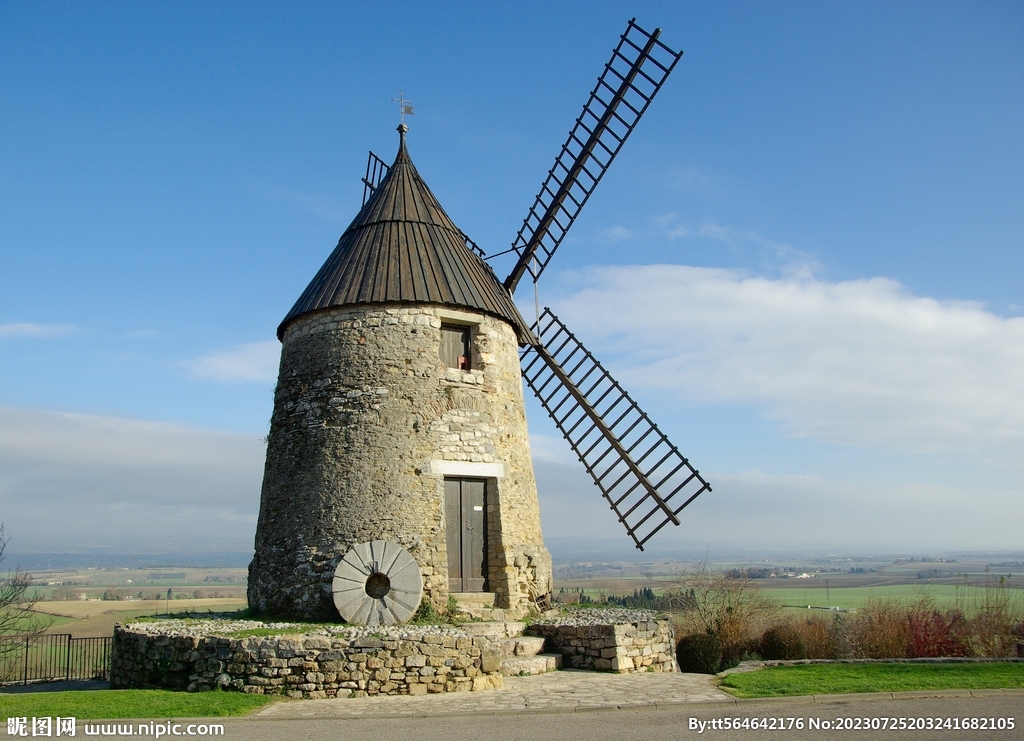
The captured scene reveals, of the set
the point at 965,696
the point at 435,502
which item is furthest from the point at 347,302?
the point at 965,696

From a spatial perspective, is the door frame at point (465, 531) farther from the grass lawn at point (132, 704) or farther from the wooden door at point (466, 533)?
the grass lawn at point (132, 704)

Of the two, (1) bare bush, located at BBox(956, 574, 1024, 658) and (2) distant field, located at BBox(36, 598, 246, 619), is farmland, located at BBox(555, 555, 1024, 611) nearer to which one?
(1) bare bush, located at BBox(956, 574, 1024, 658)

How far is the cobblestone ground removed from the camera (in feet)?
28.8

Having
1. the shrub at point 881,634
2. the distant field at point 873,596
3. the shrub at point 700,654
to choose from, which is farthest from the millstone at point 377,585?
the distant field at point 873,596

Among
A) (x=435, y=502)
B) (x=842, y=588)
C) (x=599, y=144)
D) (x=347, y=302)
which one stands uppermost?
(x=599, y=144)

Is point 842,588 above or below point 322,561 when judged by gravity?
below

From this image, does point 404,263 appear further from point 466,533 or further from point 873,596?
point 873,596

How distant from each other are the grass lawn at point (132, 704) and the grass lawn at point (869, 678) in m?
5.95

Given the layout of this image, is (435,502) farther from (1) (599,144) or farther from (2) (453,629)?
(1) (599,144)

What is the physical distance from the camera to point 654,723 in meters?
8.25

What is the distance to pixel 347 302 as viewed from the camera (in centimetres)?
1322

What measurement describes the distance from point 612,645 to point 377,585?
357cm

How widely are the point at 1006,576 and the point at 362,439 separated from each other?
548 inches

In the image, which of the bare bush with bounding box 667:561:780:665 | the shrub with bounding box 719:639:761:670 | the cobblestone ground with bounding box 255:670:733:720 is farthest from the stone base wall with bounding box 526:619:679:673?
the bare bush with bounding box 667:561:780:665
